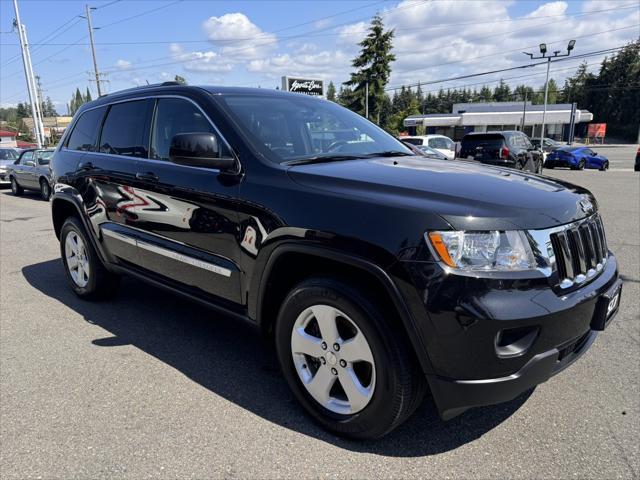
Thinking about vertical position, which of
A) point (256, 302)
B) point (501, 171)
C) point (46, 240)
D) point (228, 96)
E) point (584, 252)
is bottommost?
point (46, 240)

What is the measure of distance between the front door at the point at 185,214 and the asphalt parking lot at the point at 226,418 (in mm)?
643

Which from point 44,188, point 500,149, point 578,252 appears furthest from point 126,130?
point 500,149

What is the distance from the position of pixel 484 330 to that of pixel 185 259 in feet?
6.74

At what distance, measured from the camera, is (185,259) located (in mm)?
3252

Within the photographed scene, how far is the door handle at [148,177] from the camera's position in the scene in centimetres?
343

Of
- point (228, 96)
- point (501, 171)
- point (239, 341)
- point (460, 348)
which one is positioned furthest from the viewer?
point (239, 341)

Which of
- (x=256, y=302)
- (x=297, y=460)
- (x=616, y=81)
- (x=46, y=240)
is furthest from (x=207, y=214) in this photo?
(x=616, y=81)

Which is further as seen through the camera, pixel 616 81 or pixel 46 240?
pixel 616 81

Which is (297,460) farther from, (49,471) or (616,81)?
(616,81)

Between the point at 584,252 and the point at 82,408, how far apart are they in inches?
116

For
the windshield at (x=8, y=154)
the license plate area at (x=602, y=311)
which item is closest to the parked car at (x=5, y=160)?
the windshield at (x=8, y=154)

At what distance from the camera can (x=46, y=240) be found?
26.2 ft

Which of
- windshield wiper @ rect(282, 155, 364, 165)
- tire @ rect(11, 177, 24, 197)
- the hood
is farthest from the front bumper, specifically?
tire @ rect(11, 177, 24, 197)

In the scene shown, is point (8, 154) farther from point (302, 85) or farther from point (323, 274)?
point (323, 274)
